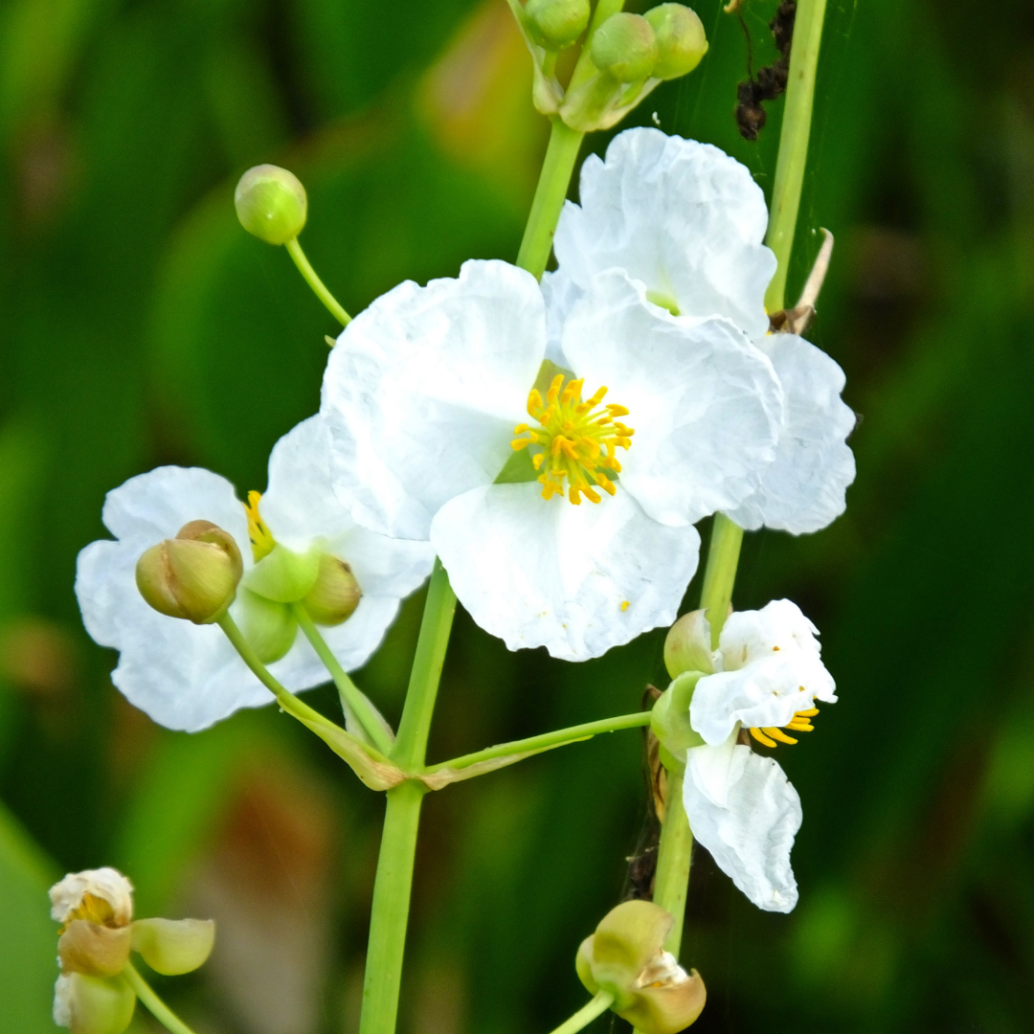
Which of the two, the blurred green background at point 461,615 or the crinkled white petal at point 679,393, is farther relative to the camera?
the blurred green background at point 461,615

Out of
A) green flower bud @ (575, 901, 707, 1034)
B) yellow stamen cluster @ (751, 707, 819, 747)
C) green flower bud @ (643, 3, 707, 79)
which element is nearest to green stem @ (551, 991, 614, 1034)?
green flower bud @ (575, 901, 707, 1034)

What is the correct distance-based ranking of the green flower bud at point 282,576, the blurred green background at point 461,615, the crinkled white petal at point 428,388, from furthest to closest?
the blurred green background at point 461,615 → the green flower bud at point 282,576 → the crinkled white petal at point 428,388

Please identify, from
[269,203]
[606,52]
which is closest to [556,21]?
[606,52]

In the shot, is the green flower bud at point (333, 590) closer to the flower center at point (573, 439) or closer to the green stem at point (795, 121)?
the flower center at point (573, 439)

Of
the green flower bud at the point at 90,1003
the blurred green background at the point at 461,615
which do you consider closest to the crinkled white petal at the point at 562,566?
the green flower bud at the point at 90,1003

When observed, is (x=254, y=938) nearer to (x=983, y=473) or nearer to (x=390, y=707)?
(x=390, y=707)

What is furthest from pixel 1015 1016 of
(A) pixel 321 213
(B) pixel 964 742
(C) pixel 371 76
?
(C) pixel 371 76

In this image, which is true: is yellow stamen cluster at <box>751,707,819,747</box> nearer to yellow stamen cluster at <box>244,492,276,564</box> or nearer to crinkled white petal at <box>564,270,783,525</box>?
crinkled white petal at <box>564,270,783,525</box>
